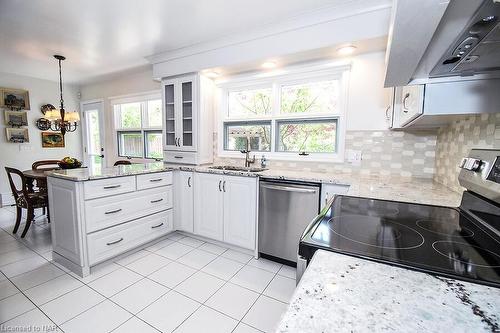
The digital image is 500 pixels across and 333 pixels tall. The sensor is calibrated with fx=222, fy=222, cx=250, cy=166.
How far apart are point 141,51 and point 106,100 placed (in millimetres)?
2140

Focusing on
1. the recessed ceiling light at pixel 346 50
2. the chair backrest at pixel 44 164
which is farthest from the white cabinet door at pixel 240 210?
the chair backrest at pixel 44 164

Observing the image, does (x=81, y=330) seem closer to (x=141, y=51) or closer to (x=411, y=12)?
(x=411, y=12)

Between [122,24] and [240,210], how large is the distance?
2.41 metres

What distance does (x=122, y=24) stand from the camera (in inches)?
95.0

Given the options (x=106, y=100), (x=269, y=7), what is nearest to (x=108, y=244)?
(x=269, y=7)

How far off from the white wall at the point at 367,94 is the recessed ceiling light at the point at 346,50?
0.47 ft

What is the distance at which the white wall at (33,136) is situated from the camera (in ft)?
13.9

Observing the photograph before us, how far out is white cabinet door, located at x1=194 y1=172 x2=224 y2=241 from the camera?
2.66 meters

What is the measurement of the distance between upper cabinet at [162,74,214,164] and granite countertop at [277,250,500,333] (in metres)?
2.76

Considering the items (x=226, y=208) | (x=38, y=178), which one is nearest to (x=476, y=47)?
(x=226, y=208)

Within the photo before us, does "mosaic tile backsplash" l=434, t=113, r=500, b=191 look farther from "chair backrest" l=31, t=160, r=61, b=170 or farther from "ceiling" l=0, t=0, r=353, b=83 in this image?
"chair backrest" l=31, t=160, r=61, b=170

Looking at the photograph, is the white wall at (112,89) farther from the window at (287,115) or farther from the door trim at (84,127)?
the window at (287,115)

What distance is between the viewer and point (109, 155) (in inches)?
187

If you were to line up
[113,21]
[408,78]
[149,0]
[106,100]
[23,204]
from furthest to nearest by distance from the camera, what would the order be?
1. [106,100]
2. [23,204]
3. [113,21]
4. [149,0]
5. [408,78]
